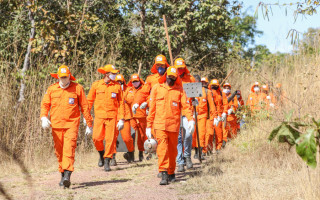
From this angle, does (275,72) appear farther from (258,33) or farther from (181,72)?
(258,33)

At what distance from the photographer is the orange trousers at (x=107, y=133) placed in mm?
8930

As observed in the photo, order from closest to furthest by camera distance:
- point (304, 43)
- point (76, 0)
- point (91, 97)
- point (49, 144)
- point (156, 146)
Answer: point (156, 146) → point (304, 43) → point (91, 97) → point (49, 144) → point (76, 0)

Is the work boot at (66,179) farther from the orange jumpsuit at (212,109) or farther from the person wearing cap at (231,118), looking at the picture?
the person wearing cap at (231,118)

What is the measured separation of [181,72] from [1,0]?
5649mm

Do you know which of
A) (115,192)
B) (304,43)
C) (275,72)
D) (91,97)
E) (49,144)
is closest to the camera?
(115,192)

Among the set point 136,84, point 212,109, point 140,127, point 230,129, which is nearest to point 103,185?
point 140,127

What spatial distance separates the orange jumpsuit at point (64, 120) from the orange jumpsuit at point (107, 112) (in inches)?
70.1

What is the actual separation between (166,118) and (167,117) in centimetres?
2

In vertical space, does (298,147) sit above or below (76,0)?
below

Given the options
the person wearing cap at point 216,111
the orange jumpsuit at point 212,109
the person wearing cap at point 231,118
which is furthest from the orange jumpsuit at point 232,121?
the orange jumpsuit at point 212,109

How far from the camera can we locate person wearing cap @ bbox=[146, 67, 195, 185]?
696 centimetres

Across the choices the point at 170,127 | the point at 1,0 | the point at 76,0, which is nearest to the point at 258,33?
the point at 76,0

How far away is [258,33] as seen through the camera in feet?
145

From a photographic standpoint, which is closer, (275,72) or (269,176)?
(269,176)
